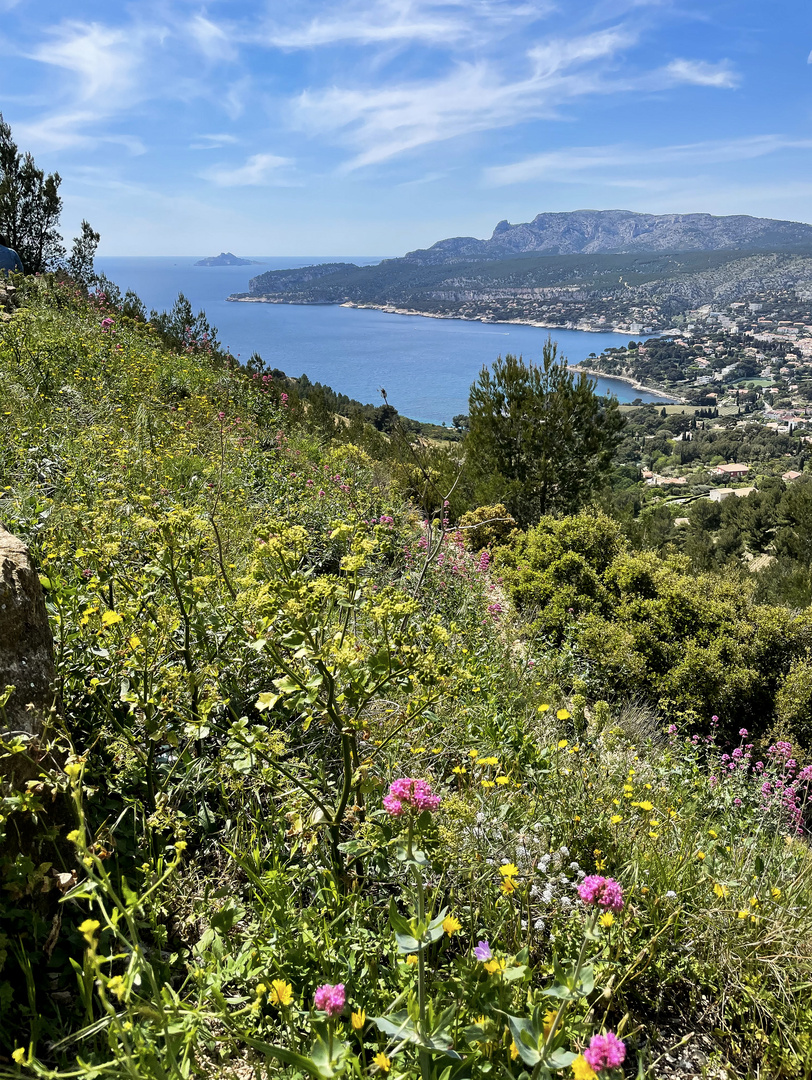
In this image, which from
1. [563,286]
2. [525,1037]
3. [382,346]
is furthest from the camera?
[563,286]

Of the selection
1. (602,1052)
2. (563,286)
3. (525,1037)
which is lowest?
(525,1037)

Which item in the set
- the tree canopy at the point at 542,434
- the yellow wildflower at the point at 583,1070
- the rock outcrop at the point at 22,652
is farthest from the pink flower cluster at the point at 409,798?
the tree canopy at the point at 542,434

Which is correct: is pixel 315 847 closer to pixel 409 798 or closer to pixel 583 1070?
pixel 409 798

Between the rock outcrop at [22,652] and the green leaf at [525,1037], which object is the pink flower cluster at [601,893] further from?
the rock outcrop at [22,652]

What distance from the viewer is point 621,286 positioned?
156 metres

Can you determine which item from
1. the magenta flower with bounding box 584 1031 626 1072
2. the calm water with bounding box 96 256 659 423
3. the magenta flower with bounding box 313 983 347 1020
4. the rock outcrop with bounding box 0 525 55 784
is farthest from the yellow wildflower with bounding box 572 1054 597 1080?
the calm water with bounding box 96 256 659 423

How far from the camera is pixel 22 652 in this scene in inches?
67.0

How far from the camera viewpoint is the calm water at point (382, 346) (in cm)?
4462

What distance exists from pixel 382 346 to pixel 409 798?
77.7 m

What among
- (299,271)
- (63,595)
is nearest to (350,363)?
(63,595)

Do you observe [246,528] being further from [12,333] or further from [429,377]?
[429,377]

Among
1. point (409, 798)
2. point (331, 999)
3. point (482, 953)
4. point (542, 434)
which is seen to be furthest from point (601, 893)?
point (542, 434)

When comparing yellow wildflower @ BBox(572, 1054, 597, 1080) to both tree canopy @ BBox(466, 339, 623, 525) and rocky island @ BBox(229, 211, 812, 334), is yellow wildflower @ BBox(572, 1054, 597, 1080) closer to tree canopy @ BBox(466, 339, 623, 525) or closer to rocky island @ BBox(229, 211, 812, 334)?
tree canopy @ BBox(466, 339, 623, 525)

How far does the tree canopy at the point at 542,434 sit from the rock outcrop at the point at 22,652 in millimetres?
11742
